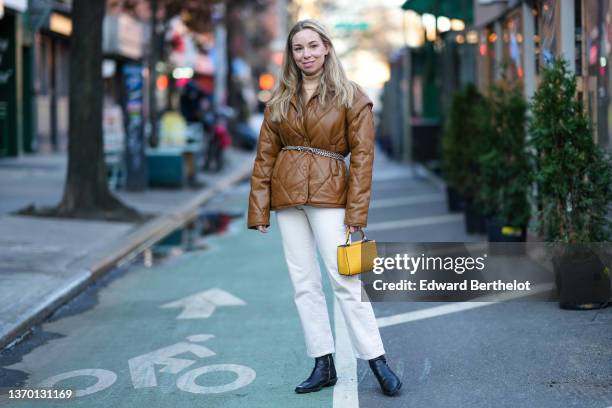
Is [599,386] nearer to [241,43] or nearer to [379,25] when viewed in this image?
[241,43]

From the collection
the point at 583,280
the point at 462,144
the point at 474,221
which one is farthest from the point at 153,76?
the point at 583,280

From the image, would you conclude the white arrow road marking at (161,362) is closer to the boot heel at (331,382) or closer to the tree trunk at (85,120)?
the boot heel at (331,382)

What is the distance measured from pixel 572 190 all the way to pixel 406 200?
971 cm

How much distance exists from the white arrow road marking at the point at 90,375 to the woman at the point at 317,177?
1176 millimetres

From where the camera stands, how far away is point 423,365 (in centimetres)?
598

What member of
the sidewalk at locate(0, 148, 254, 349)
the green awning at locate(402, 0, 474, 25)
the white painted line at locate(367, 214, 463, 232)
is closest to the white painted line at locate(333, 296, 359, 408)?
the sidewalk at locate(0, 148, 254, 349)

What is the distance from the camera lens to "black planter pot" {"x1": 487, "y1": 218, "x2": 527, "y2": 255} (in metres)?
9.65

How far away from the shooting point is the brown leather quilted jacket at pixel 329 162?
5.15m

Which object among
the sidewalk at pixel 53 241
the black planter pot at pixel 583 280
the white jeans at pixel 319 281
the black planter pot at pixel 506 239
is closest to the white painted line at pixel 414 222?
the sidewalk at pixel 53 241

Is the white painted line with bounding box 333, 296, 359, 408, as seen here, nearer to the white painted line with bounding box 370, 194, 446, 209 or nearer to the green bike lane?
the green bike lane

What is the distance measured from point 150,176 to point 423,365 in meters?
12.9

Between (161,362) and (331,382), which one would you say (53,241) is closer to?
(161,362)

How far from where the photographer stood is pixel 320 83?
17.2ft

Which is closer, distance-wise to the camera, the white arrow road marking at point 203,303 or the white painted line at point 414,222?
the white arrow road marking at point 203,303
